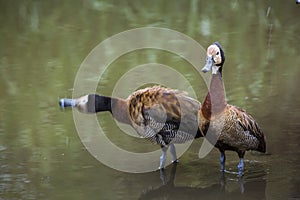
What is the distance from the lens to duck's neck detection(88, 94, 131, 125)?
6.34 metres

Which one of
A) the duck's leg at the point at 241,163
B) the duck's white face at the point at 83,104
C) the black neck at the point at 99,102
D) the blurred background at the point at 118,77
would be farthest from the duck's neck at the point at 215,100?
the duck's white face at the point at 83,104

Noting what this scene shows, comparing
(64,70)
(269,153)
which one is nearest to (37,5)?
(64,70)

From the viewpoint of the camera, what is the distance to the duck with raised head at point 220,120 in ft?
19.1

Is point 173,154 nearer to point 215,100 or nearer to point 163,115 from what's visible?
point 163,115

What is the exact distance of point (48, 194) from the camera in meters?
5.70

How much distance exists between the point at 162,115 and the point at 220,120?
1.93 ft

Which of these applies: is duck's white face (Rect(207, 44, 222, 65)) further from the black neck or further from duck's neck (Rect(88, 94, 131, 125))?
the black neck

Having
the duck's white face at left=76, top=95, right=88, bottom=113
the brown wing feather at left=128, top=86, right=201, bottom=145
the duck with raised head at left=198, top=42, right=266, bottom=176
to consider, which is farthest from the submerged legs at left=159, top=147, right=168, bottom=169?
the duck's white face at left=76, top=95, right=88, bottom=113

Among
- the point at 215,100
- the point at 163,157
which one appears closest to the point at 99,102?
the point at 163,157

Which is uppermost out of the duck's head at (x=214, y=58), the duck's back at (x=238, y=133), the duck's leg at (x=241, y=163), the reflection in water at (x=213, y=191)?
the duck's head at (x=214, y=58)

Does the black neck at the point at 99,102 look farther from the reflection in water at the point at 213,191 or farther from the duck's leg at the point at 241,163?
the duck's leg at the point at 241,163

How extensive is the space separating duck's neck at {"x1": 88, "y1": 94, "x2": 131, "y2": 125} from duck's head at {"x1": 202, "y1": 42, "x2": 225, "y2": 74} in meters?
0.96

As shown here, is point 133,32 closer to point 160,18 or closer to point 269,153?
point 160,18

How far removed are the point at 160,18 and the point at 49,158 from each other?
194 inches
